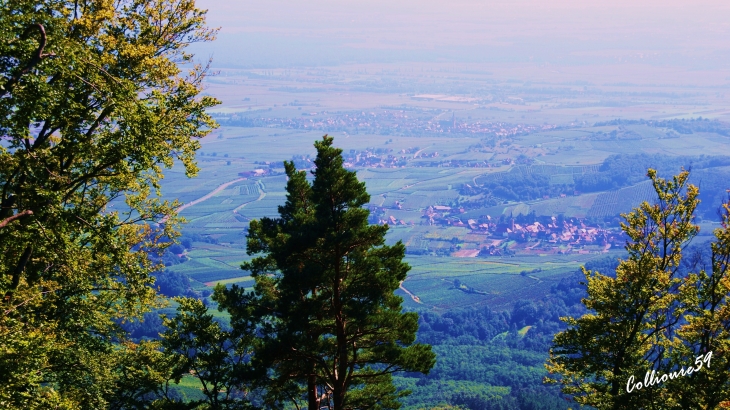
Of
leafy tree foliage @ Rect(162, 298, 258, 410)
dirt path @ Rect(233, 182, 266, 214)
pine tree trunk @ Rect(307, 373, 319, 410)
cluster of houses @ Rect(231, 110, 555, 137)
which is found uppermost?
cluster of houses @ Rect(231, 110, 555, 137)

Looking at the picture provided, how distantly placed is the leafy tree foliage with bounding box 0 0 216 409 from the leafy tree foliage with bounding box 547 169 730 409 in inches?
316

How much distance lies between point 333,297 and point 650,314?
232 inches

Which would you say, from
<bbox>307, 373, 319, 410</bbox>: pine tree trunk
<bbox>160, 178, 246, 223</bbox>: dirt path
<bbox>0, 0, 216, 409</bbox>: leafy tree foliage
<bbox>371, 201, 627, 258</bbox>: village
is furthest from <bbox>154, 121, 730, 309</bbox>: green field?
<bbox>0, 0, 216, 409</bbox>: leafy tree foliage

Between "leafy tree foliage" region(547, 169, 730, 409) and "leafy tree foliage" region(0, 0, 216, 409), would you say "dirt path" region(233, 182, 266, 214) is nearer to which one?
"leafy tree foliage" region(0, 0, 216, 409)

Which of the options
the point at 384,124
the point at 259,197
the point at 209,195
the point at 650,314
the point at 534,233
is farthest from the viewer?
the point at 384,124

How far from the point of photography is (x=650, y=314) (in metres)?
12.0

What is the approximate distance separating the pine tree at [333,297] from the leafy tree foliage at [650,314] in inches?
123

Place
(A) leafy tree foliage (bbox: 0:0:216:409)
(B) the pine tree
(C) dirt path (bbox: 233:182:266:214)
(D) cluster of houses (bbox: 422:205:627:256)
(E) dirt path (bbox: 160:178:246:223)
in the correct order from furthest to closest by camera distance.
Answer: (E) dirt path (bbox: 160:178:246:223)
(C) dirt path (bbox: 233:182:266:214)
(D) cluster of houses (bbox: 422:205:627:256)
(B) the pine tree
(A) leafy tree foliage (bbox: 0:0:216:409)

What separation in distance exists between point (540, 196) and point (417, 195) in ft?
66.2

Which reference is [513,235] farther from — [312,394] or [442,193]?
[312,394]

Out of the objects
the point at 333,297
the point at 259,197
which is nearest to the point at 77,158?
the point at 333,297

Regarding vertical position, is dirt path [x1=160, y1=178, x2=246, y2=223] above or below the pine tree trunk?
above

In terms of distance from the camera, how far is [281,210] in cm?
1417

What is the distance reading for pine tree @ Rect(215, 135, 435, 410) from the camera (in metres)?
12.1
